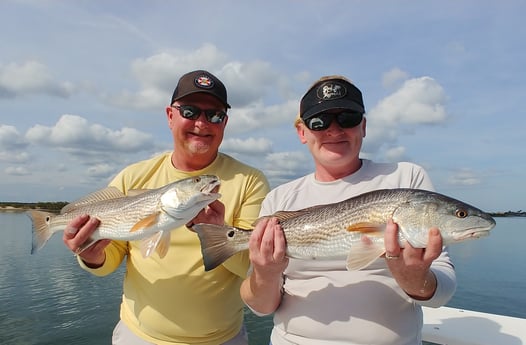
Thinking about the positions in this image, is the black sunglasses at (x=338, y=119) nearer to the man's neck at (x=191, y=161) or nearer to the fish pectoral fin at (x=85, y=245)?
the man's neck at (x=191, y=161)

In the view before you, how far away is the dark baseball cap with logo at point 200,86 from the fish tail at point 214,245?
163 cm

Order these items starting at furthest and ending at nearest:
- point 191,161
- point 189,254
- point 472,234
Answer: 1. point 191,161
2. point 189,254
3. point 472,234

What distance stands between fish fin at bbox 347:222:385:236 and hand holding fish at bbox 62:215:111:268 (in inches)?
114

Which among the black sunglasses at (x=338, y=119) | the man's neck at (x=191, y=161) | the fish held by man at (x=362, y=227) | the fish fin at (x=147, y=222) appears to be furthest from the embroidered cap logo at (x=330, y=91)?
the fish fin at (x=147, y=222)

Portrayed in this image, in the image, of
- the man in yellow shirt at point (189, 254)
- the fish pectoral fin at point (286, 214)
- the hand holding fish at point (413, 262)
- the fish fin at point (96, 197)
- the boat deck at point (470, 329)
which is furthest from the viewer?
the boat deck at point (470, 329)

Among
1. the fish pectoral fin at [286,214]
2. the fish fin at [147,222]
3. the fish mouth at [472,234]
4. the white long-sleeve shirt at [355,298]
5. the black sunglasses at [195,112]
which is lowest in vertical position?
the white long-sleeve shirt at [355,298]

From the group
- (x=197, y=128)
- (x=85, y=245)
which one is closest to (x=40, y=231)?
(x=85, y=245)

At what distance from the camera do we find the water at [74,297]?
12078 mm

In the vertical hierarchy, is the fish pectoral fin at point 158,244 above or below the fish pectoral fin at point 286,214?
below

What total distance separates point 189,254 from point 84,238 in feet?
3.90

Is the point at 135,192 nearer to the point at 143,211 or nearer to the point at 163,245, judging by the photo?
the point at 143,211

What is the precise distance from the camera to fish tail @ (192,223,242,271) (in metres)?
3.58

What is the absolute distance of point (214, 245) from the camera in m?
3.63

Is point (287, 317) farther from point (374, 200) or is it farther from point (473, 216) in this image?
point (473, 216)
